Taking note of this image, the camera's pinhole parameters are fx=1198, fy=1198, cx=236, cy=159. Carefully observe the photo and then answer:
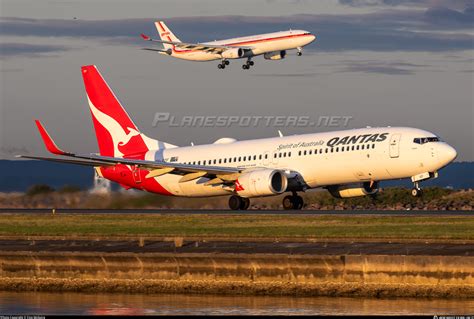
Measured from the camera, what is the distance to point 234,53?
89875mm

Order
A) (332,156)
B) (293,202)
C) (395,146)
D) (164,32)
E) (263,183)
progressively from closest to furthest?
(395,146), (332,156), (263,183), (293,202), (164,32)

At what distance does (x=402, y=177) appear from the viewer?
2263 inches

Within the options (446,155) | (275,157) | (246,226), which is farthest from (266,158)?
(246,226)

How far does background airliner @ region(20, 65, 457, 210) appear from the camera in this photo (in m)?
56.9

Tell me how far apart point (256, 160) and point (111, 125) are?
10353mm

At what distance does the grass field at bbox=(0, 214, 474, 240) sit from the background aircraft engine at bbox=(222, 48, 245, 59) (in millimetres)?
36916

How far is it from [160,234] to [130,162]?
19.4 m

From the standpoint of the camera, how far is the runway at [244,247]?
1332 inches

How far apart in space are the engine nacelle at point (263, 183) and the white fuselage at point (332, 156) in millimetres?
638

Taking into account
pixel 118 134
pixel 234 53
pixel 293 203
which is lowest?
pixel 293 203

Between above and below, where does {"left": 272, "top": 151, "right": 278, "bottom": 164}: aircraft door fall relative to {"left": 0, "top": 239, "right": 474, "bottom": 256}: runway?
above

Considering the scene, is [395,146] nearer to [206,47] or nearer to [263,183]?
[263,183]

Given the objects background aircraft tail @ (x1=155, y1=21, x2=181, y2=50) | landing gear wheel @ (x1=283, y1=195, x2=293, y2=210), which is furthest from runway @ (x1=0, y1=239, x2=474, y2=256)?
background aircraft tail @ (x1=155, y1=21, x2=181, y2=50)

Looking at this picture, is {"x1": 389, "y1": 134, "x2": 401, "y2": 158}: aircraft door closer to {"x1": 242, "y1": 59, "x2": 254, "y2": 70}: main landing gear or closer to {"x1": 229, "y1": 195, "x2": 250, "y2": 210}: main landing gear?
{"x1": 229, "y1": 195, "x2": 250, "y2": 210}: main landing gear
